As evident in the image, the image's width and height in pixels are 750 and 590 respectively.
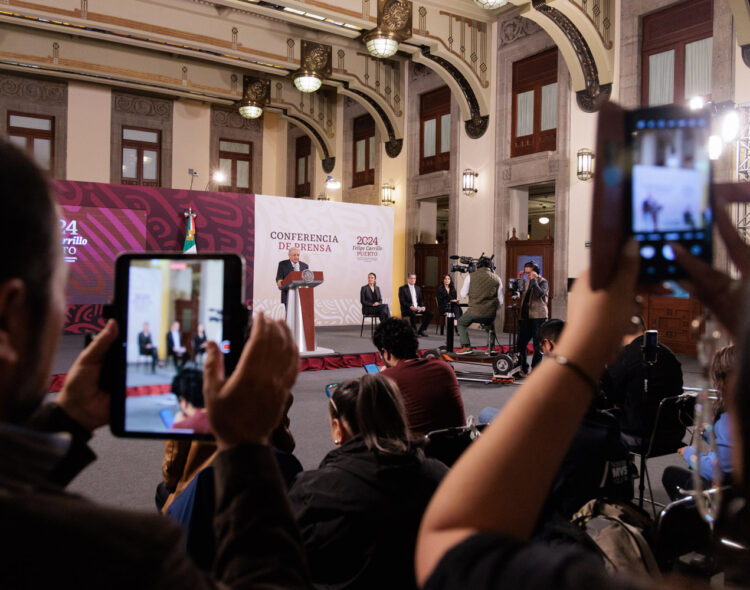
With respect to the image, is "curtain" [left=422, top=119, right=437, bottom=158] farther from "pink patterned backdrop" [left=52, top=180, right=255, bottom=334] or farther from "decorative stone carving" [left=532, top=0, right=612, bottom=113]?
"pink patterned backdrop" [left=52, top=180, right=255, bottom=334]

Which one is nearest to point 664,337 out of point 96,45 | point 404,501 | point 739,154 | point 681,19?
point 739,154

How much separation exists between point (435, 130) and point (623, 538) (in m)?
12.6

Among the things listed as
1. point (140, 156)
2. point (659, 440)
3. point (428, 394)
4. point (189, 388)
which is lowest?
point (659, 440)

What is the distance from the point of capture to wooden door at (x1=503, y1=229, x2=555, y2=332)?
10695 millimetres

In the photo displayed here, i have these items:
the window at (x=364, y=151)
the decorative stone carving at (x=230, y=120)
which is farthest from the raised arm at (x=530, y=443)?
A: the decorative stone carving at (x=230, y=120)

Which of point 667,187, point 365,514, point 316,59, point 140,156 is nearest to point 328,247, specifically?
point 316,59

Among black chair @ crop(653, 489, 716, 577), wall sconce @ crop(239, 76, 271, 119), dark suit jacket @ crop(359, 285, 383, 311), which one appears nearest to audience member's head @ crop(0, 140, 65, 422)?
black chair @ crop(653, 489, 716, 577)

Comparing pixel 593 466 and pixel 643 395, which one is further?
pixel 643 395

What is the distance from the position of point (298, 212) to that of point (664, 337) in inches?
266

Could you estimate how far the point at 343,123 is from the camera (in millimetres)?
15477

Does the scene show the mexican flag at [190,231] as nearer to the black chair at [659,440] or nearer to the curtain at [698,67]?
the curtain at [698,67]

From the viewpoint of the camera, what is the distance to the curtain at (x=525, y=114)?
1102 centimetres

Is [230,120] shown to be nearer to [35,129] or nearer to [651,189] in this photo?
[35,129]

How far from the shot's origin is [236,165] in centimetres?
1572
